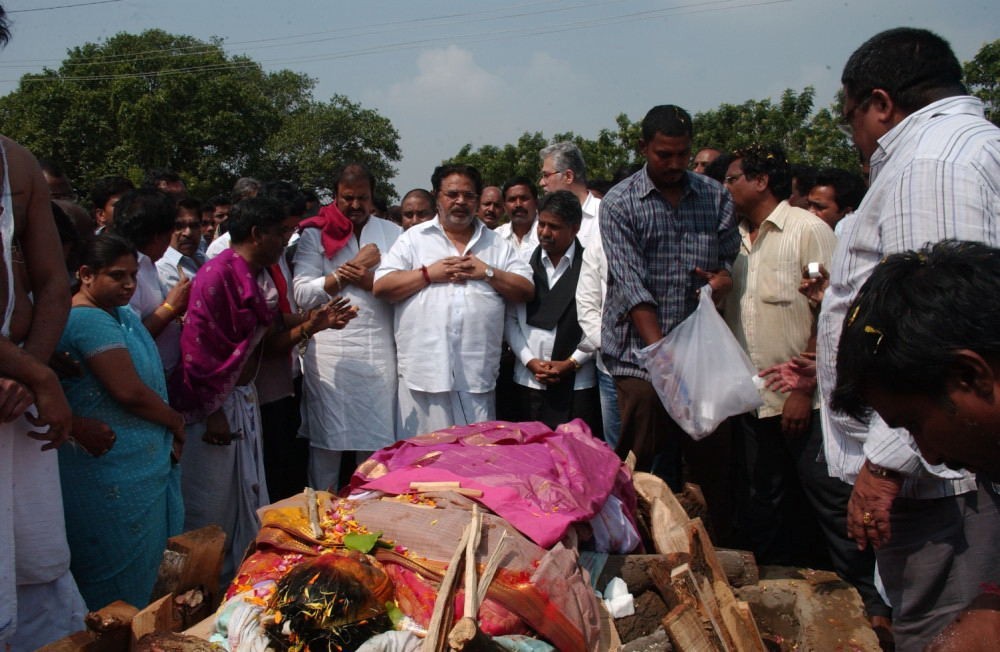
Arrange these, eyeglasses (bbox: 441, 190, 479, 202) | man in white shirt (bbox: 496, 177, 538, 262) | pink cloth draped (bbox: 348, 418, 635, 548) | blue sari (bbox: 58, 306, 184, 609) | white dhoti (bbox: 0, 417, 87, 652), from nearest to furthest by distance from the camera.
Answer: white dhoti (bbox: 0, 417, 87, 652)
pink cloth draped (bbox: 348, 418, 635, 548)
blue sari (bbox: 58, 306, 184, 609)
eyeglasses (bbox: 441, 190, 479, 202)
man in white shirt (bbox: 496, 177, 538, 262)

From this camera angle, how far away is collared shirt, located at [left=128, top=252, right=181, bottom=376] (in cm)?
400

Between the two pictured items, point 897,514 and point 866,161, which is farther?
point 866,161

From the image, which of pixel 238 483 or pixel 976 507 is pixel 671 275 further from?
pixel 238 483

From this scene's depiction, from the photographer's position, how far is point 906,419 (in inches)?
57.3

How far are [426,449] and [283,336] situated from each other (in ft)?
4.96

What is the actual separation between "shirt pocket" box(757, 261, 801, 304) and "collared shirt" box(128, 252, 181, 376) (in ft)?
10.2

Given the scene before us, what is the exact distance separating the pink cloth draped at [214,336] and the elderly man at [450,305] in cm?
93

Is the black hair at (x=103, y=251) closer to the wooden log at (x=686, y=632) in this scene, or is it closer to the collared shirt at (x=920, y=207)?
the wooden log at (x=686, y=632)

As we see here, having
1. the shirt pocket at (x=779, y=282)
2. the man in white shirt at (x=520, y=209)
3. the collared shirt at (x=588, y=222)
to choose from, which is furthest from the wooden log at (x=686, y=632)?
the man in white shirt at (x=520, y=209)

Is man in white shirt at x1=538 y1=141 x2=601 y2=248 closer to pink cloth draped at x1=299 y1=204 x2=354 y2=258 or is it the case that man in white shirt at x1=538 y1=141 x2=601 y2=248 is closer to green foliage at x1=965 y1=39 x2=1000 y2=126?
pink cloth draped at x1=299 y1=204 x2=354 y2=258

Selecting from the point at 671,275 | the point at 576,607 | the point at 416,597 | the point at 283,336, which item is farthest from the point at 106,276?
the point at 671,275

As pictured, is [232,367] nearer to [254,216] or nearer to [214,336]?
[214,336]

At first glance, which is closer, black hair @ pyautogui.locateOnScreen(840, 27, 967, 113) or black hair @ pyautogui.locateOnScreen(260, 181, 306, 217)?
black hair @ pyautogui.locateOnScreen(840, 27, 967, 113)

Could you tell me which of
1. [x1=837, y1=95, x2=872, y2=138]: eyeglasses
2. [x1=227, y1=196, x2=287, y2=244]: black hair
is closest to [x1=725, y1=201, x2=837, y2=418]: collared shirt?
[x1=837, y1=95, x2=872, y2=138]: eyeglasses
